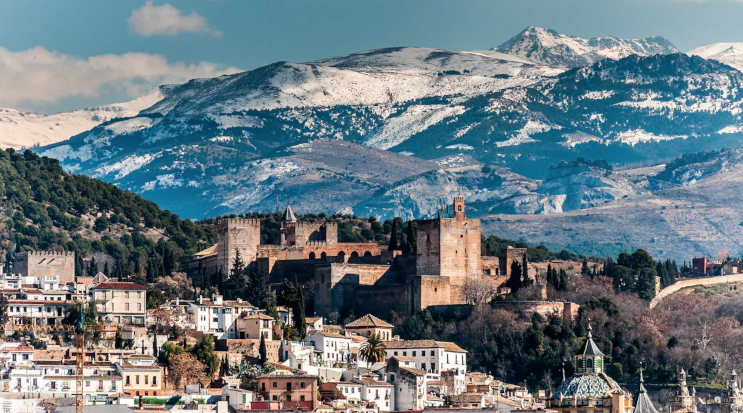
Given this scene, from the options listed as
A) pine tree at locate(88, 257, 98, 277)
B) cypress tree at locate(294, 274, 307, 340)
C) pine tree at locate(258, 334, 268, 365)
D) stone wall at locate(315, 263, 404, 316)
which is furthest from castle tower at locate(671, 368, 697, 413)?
pine tree at locate(88, 257, 98, 277)

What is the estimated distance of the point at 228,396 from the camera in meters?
94.9

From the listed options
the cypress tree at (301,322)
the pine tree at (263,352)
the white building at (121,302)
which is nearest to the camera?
the pine tree at (263,352)

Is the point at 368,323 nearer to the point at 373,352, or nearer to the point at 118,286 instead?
the point at 373,352

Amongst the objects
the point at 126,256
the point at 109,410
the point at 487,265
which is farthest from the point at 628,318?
the point at 109,410

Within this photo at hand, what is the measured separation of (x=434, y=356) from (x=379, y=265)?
22.1m

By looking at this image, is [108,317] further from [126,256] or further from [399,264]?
[126,256]

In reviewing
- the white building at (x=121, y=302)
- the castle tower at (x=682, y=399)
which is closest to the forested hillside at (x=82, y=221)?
the white building at (x=121, y=302)

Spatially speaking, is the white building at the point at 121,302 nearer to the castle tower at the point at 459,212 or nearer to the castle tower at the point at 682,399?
the castle tower at the point at 459,212

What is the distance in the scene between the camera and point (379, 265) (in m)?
139

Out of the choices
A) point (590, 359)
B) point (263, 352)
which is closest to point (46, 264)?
point (263, 352)

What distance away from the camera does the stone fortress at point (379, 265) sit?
134 metres

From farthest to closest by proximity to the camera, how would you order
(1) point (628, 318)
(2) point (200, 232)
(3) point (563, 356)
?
1. (2) point (200, 232)
2. (1) point (628, 318)
3. (3) point (563, 356)

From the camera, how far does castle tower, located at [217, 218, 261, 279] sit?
468 ft

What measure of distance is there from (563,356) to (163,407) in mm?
41180
